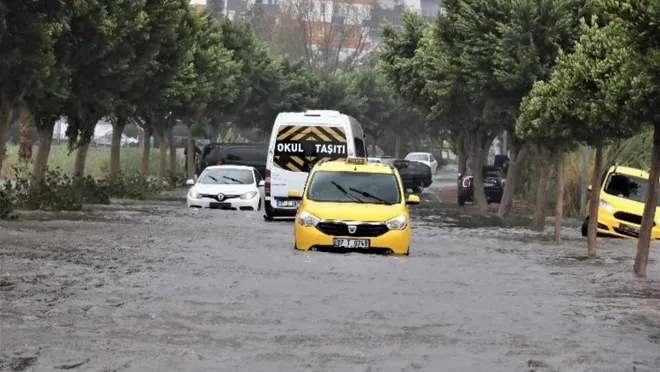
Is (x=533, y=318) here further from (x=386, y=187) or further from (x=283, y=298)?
(x=386, y=187)

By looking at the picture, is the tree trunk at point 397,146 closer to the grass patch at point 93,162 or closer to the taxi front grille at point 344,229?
the grass patch at point 93,162

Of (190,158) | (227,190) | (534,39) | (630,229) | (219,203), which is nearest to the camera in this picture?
(630,229)

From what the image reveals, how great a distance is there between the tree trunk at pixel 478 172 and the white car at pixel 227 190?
33.6 feet

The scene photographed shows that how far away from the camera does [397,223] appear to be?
807 inches

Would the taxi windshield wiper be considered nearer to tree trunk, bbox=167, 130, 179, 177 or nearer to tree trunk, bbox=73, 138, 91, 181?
tree trunk, bbox=73, 138, 91, 181

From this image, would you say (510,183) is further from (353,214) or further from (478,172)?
(353,214)

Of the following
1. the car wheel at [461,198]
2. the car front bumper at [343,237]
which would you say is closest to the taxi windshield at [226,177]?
the car wheel at [461,198]

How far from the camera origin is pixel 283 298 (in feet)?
48.9

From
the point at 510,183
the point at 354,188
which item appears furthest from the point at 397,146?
the point at 354,188

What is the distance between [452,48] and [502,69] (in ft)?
10.7

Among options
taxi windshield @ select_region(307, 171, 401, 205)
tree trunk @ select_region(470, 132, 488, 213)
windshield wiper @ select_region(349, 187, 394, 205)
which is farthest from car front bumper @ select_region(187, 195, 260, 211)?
windshield wiper @ select_region(349, 187, 394, 205)

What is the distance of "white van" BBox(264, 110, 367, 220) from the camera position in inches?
1195

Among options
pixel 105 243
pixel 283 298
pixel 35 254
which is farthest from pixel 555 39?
pixel 283 298

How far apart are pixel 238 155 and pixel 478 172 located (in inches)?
369
